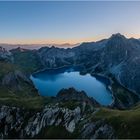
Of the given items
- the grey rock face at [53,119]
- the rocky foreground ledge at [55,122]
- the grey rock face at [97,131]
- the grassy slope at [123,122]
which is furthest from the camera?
the grey rock face at [53,119]

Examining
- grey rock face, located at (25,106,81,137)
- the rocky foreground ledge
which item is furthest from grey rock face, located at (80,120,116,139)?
grey rock face, located at (25,106,81,137)

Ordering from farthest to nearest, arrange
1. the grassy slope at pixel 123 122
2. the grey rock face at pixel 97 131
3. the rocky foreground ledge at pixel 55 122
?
the rocky foreground ledge at pixel 55 122 < the grey rock face at pixel 97 131 < the grassy slope at pixel 123 122

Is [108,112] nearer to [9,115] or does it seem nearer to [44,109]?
[44,109]

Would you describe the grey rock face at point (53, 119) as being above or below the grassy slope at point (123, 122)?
below

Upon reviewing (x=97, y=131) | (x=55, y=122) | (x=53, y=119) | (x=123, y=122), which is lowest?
(x=55, y=122)

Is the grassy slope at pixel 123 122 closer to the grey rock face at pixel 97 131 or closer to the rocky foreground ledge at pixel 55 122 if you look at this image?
the grey rock face at pixel 97 131

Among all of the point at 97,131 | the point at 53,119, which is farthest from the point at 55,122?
the point at 97,131

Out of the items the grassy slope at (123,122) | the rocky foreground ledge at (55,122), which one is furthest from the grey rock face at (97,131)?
the grassy slope at (123,122)

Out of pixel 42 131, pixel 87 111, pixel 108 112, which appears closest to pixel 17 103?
→ pixel 42 131

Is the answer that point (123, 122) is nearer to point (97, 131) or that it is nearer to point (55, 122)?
point (97, 131)
